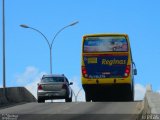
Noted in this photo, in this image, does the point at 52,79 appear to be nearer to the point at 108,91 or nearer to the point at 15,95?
the point at 108,91

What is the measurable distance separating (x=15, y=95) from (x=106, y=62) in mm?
7888

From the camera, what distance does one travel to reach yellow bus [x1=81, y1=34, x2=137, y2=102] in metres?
31.2

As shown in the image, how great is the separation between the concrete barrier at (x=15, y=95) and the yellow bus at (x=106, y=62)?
4.99 metres

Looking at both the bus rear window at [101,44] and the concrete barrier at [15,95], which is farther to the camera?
the concrete barrier at [15,95]

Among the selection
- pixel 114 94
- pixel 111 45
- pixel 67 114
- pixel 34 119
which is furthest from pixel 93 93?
pixel 34 119

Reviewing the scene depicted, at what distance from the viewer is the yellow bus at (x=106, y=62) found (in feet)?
102

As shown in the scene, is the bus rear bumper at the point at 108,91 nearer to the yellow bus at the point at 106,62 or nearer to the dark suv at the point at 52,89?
the yellow bus at the point at 106,62

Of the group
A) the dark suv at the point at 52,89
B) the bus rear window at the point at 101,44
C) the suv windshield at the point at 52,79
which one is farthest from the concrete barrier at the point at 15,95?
the bus rear window at the point at 101,44

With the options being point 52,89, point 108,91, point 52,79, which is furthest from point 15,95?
point 108,91

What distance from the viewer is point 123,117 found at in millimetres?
19766

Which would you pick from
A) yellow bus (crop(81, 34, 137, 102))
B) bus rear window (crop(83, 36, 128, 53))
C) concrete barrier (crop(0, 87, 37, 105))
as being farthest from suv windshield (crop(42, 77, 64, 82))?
bus rear window (crop(83, 36, 128, 53))

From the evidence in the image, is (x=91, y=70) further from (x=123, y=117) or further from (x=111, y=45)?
(x=123, y=117)

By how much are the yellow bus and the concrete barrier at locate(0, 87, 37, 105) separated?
499 centimetres

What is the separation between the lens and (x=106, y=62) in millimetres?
31547
